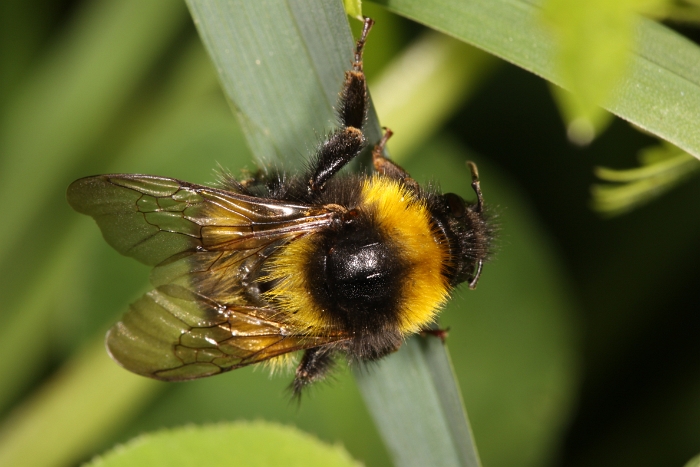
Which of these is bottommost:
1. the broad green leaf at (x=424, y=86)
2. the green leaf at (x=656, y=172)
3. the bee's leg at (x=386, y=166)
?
the green leaf at (x=656, y=172)

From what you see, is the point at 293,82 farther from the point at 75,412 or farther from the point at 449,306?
the point at 75,412

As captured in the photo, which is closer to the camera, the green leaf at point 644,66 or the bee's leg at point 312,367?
the green leaf at point 644,66

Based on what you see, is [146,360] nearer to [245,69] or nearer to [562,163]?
[245,69]

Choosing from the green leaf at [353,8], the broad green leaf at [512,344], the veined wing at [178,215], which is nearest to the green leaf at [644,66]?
the green leaf at [353,8]

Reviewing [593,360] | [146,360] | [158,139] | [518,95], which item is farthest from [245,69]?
[593,360]

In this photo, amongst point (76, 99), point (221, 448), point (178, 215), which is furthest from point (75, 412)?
point (76, 99)

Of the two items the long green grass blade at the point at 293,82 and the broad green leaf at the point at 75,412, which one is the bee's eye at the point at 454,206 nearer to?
the long green grass blade at the point at 293,82
